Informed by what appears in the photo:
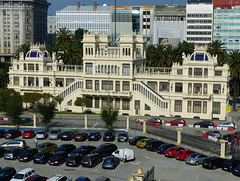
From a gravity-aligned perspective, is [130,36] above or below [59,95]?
above

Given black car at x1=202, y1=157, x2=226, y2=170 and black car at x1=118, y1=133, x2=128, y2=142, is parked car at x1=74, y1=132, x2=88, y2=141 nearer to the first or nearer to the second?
black car at x1=118, y1=133, x2=128, y2=142

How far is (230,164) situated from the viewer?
204 feet

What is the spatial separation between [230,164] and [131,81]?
157 feet

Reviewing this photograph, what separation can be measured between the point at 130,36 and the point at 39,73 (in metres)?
27.5

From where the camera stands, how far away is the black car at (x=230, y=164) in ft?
203

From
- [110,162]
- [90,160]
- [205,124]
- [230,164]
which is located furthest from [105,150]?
[205,124]

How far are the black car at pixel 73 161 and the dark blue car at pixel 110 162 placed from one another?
3971 mm

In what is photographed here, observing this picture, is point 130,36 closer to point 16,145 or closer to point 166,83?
point 166,83

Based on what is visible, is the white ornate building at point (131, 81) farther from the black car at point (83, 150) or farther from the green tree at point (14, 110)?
the black car at point (83, 150)

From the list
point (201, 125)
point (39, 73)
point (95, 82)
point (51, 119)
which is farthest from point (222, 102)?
point (39, 73)

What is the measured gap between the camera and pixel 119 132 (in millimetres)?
86875

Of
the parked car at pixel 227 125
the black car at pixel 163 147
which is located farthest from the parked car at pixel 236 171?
the parked car at pixel 227 125

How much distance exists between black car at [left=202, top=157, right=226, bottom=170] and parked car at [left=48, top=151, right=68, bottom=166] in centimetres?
2102

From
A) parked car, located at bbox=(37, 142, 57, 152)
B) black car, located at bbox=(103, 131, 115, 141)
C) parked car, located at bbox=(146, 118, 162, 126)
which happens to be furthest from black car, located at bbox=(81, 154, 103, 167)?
parked car, located at bbox=(146, 118, 162, 126)
